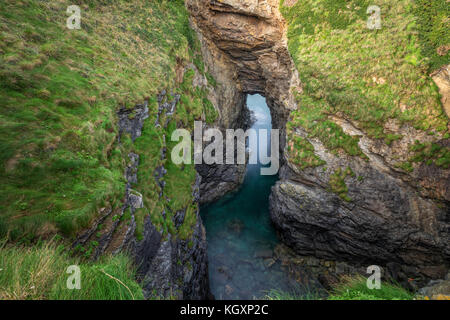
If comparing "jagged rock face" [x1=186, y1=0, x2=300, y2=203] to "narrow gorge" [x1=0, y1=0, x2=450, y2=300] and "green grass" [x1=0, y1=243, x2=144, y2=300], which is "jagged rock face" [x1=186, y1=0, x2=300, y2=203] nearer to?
"narrow gorge" [x1=0, y1=0, x2=450, y2=300]

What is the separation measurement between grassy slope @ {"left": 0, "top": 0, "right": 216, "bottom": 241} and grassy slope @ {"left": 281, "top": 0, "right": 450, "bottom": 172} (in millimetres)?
10872

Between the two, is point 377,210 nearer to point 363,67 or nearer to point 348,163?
point 348,163

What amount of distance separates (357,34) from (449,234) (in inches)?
611

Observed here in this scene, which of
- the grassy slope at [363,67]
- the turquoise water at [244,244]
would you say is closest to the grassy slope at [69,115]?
the turquoise water at [244,244]

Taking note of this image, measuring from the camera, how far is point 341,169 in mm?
14703

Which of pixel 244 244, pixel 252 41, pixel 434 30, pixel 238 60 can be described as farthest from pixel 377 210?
pixel 238 60

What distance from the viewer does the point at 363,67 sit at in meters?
14.2

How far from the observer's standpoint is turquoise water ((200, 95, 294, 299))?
15.5 meters

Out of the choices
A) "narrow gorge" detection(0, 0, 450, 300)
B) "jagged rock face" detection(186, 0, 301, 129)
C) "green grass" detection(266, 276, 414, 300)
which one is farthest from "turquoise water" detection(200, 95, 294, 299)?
"jagged rock face" detection(186, 0, 301, 129)

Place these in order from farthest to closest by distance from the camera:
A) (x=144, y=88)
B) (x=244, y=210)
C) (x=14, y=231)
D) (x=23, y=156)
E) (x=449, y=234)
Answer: (x=244, y=210) < (x=449, y=234) < (x=144, y=88) < (x=23, y=156) < (x=14, y=231)

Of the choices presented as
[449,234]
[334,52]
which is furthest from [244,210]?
[334,52]

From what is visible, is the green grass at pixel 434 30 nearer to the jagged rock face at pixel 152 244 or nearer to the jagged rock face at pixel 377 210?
the jagged rock face at pixel 377 210
